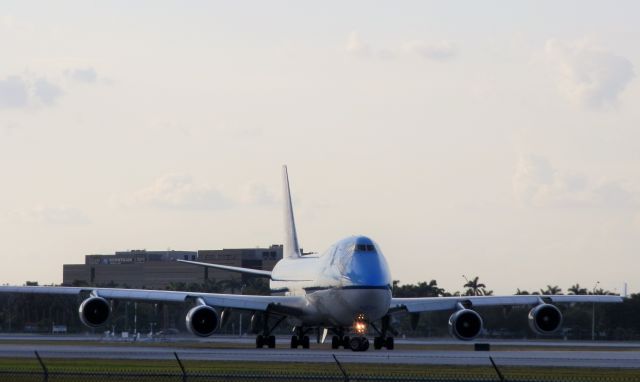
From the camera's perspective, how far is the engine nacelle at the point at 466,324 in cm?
6881

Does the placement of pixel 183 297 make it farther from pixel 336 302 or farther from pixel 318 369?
pixel 318 369

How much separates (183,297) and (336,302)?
29.5ft

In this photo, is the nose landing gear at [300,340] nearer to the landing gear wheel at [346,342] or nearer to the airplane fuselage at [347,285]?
the airplane fuselage at [347,285]

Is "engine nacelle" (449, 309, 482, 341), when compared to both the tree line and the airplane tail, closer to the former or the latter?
the airplane tail

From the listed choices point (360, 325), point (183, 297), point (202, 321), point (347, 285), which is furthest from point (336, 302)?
point (183, 297)

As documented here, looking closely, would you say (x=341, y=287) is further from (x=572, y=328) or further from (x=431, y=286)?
(x=431, y=286)

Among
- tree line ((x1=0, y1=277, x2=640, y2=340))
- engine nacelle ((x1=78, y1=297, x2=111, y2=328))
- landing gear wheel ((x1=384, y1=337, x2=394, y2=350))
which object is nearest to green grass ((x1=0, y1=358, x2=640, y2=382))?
engine nacelle ((x1=78, y1=297, x2=111, y2=328))

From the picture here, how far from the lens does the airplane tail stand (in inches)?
3346

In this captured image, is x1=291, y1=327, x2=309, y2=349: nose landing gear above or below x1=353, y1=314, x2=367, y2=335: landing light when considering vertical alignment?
below

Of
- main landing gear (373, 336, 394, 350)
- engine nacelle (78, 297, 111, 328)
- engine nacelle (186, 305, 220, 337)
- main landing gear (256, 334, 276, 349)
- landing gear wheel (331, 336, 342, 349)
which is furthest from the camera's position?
main landing gear (256, 334, 276, 349)

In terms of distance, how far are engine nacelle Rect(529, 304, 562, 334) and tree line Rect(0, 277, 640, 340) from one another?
26.8 m

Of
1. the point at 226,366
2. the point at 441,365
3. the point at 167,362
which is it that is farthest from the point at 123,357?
the point at 441,365

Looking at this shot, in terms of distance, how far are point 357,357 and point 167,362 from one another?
9.15 meters

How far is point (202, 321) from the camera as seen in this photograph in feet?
221
